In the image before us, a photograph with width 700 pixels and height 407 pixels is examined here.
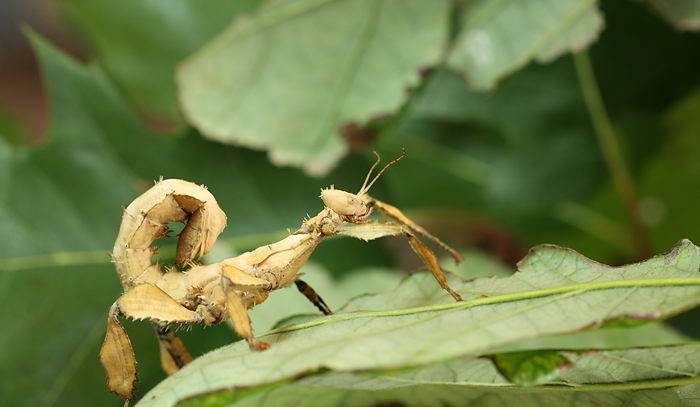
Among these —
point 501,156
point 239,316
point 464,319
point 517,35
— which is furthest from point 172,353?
point 501,156

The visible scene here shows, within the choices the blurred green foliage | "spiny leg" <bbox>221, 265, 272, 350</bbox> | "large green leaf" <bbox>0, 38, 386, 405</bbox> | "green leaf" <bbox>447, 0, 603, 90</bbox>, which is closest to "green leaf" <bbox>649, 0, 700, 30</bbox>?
the blurred green foliage

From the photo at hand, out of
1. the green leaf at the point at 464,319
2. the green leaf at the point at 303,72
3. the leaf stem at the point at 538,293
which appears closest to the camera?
the green leaf at the point at 464,319

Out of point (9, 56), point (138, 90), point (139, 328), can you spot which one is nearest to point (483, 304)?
point (139, 328)

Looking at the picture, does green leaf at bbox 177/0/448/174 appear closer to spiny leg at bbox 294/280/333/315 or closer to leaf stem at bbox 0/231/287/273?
leaf stem at bbox 0/231/287/273

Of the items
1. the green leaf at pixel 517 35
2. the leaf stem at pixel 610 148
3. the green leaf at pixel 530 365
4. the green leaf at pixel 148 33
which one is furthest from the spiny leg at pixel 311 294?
the leaf stem at pixel 610 148

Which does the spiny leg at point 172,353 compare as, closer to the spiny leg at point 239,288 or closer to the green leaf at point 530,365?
the spiny leg at point 239,288

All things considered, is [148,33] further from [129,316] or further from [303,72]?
[129,316]

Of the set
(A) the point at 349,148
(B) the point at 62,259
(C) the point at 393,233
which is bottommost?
(C) the point at 393,233

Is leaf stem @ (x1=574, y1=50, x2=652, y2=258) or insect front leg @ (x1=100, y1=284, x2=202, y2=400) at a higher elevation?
leaf stem @ (x1=574, y1=50, x2=652, y2=258)
